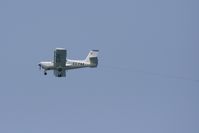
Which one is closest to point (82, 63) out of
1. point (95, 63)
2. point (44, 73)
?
point (95, 63)

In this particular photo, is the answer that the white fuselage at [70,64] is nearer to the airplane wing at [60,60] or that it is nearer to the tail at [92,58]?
the tail at [92,58]

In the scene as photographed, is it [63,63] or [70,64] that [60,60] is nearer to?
[63,63]

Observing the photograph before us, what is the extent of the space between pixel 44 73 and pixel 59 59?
11.0ft

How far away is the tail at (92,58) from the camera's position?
5206 centimetres

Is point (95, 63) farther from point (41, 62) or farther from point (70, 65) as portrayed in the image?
point (41, 62)

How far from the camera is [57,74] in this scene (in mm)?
51625

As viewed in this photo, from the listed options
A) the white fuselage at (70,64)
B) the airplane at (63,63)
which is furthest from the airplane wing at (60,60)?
the white fuselage at (70,64)

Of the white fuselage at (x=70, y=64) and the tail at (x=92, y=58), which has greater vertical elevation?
the tail at (x=92, y=58)

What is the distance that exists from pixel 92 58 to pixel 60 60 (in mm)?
4546

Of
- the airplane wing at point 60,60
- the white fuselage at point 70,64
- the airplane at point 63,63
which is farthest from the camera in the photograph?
the white fuselage at point 70,64

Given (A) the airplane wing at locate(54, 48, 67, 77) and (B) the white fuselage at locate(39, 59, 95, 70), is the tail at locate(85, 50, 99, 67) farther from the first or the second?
(A) the airplane wing at locate(54, 48, 67, 77)

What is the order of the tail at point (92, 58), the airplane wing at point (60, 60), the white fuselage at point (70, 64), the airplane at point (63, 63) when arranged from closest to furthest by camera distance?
the airplane wing at point (60, 60) → the airplane at point (63, 63) → the white fuselage at point (70, 64) → the tail at point (92, 58)

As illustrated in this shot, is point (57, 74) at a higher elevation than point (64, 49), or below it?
below

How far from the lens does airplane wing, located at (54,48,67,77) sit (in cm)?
4988
